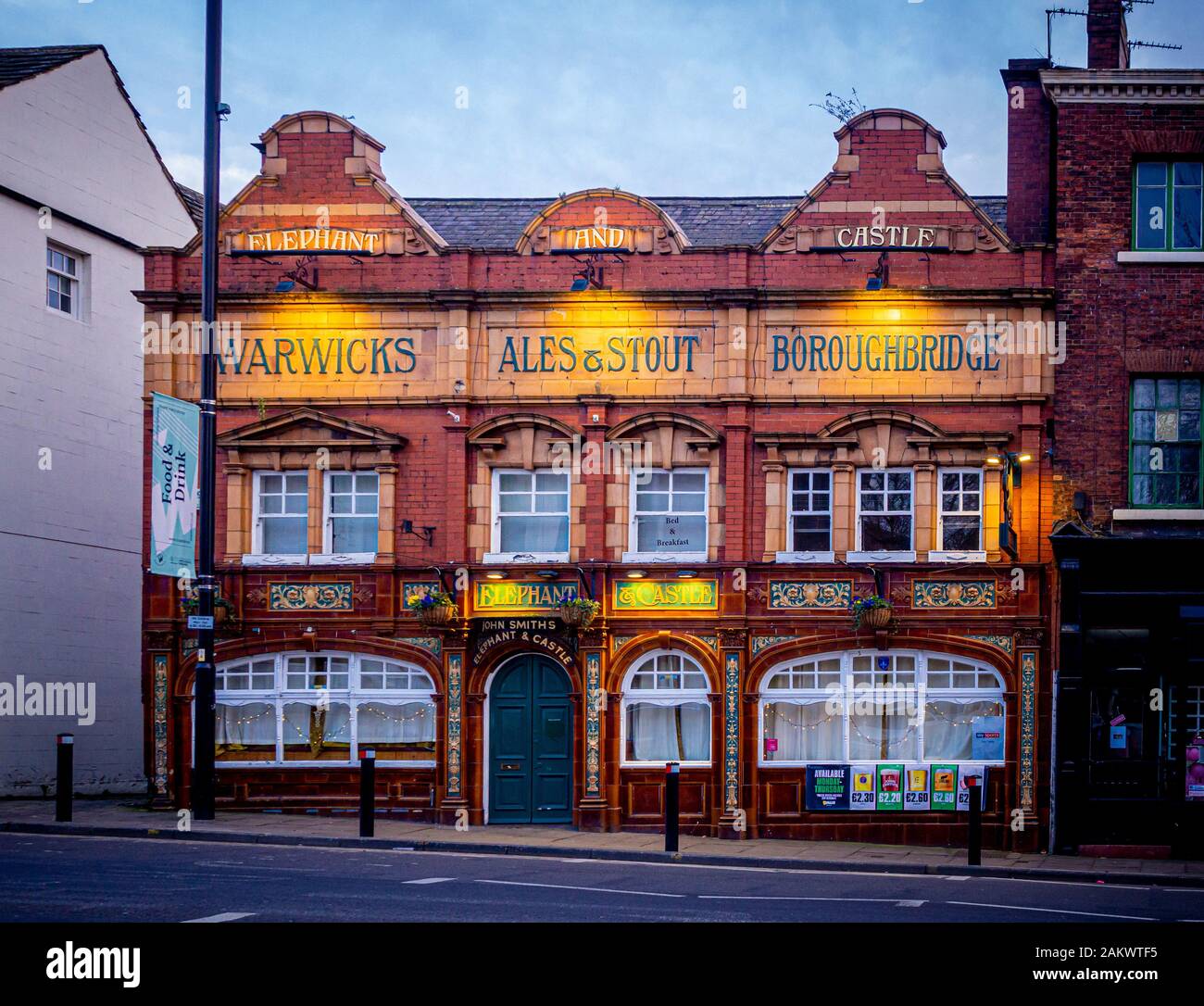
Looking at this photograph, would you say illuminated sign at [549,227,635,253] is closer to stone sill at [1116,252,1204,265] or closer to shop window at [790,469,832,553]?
shop window at [790,469,832,553]

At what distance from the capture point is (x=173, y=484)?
2062cm

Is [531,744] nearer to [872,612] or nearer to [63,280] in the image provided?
[872,612]

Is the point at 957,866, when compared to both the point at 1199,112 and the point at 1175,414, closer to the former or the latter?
the point at 1175,414

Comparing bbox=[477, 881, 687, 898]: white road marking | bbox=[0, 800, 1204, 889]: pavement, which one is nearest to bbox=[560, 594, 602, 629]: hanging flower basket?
bbox=[0, 800, 1204, 889]: pavement

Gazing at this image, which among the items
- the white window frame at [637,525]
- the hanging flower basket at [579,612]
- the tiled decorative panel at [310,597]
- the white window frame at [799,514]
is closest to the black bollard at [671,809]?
the hanging flower basket at [579,612]

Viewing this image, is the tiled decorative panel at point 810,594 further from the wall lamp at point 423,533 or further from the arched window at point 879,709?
the wall lamp at point 423,533

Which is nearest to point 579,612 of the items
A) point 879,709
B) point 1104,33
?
point 879,709

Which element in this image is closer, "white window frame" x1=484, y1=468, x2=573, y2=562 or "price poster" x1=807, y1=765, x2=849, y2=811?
"price poster" x1=807, y1=765, x2=849, y2=811

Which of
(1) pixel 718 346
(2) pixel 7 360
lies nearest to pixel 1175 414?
(1) pixel 718 346

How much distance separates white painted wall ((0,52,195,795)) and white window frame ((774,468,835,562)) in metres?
12.4

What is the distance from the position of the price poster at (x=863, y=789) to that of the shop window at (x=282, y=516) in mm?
8673

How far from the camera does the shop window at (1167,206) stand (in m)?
21.6

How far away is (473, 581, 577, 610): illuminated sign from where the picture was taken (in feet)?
72.0

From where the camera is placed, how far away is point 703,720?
22.0 m
